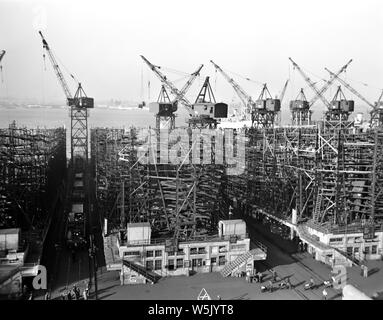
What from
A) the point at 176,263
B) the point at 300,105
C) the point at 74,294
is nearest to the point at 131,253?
the point at 176,263

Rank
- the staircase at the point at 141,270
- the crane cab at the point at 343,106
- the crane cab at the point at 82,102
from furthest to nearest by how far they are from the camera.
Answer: the crane cab at the point at 82,102
the crane cab at the point at 343,106
the staircase at the point at 141,270

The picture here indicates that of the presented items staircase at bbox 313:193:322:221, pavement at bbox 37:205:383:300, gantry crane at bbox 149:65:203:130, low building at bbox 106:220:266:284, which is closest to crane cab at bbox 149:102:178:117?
gantry crane at bbox 149:65:203:130

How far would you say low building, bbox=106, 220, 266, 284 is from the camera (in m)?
16.0

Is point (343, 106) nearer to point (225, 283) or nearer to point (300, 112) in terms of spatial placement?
point (300, 112)

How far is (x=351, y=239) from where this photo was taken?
18469 mm

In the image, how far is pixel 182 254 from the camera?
16578 millimetres

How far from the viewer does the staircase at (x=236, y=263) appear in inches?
642

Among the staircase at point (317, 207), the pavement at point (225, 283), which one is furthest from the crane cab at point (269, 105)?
the pavement at point (225, 283)

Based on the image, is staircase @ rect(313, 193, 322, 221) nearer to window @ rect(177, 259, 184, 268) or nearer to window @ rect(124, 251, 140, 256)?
window @ rect(177, 259, 184, 268)

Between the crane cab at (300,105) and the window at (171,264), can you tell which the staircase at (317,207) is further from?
the crane cab at (300,105)

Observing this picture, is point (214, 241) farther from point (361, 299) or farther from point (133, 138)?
point (361, 299)

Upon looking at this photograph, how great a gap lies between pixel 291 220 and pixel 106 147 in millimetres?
12540

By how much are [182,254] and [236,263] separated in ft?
7.06

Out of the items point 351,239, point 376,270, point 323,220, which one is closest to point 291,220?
point 323,220
